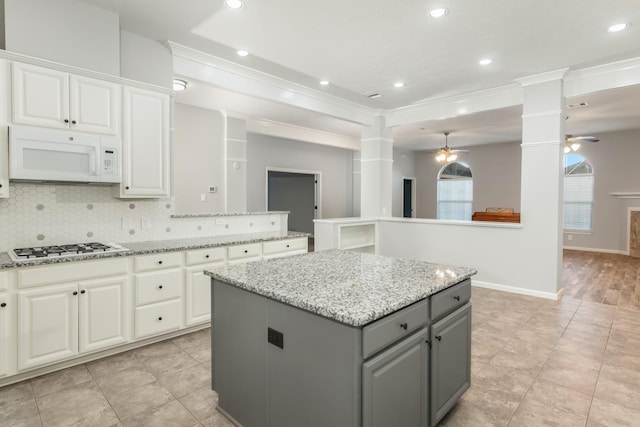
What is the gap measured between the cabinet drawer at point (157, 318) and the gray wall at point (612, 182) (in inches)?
369

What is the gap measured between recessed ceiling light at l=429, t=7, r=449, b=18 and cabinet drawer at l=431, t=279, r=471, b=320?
85.9 inches

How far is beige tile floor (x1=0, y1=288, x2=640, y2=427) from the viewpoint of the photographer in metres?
2.01

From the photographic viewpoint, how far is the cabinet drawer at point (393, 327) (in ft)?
4.36

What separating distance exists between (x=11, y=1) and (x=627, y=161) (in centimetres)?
1050

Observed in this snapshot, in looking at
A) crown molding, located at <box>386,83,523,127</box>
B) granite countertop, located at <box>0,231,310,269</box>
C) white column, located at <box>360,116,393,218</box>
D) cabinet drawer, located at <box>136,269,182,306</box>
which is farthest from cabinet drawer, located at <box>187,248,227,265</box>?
crown molding, located at <box>386,83,523,127</box>

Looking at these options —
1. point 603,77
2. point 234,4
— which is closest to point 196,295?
point 234,4

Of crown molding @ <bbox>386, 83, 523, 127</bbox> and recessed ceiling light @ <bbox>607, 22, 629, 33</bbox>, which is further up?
recessed ceiling light @ <bbox>607, 22, 629, 33</bbox>

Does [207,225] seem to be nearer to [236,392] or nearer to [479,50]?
[236,392]

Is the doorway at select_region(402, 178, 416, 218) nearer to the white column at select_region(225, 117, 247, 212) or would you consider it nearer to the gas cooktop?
the white column at select_region(225, 117, 247, 212)

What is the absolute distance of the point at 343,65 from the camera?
400cm

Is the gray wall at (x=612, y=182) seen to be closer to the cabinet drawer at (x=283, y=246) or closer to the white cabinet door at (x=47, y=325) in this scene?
the cabinet drawer at (x=283, y=246)

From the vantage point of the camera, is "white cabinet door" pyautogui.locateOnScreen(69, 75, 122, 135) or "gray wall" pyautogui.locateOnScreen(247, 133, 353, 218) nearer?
"white cabinet door" pyautogui.locateOnScreen(69, 75, 122, 135)

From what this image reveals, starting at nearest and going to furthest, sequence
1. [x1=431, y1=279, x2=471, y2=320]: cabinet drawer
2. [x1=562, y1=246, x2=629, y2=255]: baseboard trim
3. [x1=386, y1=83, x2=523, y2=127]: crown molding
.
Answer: [x1=431, y1=279, x2=471, y2=320]: cabinet drawer → [x1=386, y1=83, x2=523, y2=127]: crown molding → [x1=562, y1=246, x2=629, y2=255]: baseboard trim

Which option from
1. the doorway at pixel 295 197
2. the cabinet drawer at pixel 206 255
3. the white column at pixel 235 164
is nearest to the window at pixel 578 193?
the doorway at pixel 295 197
